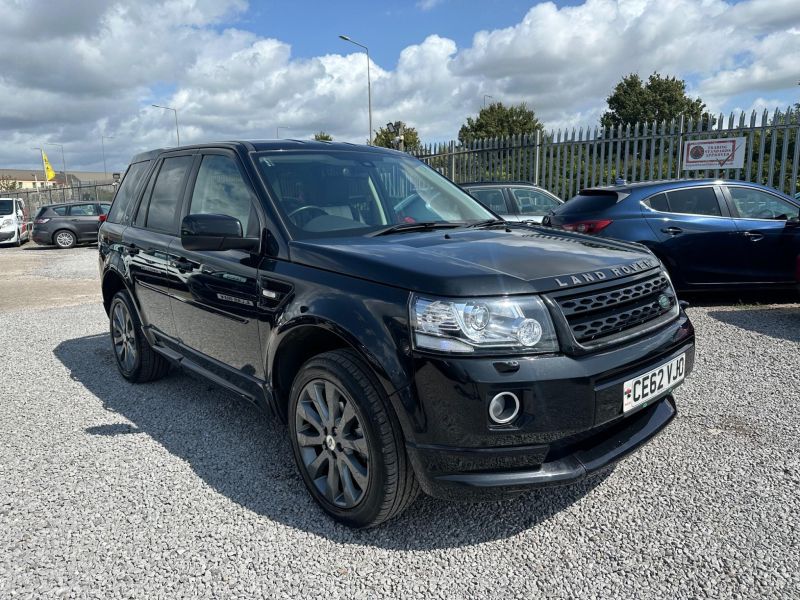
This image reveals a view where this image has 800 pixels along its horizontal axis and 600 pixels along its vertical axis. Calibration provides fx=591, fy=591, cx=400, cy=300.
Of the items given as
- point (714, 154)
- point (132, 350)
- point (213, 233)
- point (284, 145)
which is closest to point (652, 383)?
point (213, 233)

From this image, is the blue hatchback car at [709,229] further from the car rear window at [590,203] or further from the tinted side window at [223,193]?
the tinted side window at [223,193]

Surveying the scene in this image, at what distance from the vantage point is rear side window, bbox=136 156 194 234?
13.1 feet

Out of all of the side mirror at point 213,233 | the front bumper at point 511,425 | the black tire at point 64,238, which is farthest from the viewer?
the black tire at point 64,238

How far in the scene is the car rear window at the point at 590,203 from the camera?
7164mm

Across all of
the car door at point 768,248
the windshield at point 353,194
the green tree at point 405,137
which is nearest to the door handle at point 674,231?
the car door at point 768,248

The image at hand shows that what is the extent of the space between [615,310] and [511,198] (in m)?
7.93

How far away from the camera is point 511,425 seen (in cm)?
221

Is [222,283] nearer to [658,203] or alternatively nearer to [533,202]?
[658,203]

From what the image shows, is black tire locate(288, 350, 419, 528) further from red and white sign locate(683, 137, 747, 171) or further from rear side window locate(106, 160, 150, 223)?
red and white sign locate(683, 137, 747, 171)

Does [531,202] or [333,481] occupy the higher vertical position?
[531,202]

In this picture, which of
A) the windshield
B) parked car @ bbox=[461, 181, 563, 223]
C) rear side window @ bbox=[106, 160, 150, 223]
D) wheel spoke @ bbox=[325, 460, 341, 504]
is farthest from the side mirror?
parked car @ bbox=[461, 181, 563, 223]

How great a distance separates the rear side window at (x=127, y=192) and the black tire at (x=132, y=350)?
654 millimetres

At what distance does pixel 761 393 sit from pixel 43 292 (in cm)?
1111

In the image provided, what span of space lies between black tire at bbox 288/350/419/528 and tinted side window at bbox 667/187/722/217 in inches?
231
